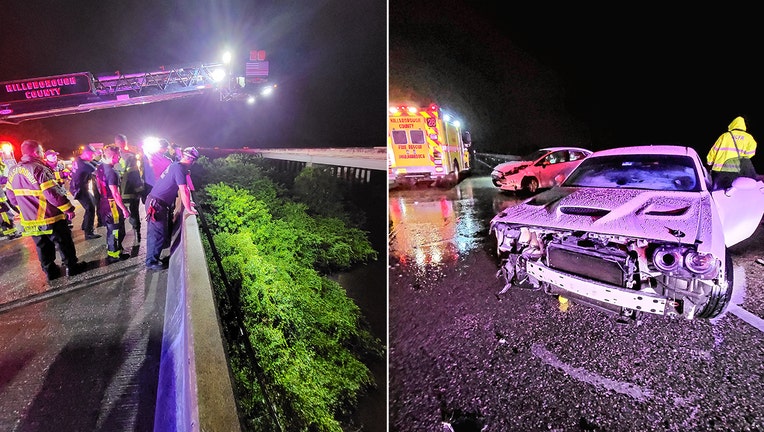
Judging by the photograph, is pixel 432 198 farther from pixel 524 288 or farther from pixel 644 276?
pixel 644 276

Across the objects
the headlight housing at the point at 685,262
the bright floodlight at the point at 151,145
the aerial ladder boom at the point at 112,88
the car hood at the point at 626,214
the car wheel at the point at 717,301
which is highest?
the aerial ladder boom at the point at 112,88

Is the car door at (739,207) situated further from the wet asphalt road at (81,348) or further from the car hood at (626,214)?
the wet asphalt road at (81,348)

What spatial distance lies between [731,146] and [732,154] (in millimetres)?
81

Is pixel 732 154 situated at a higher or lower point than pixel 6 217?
higher

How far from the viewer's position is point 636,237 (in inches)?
78.4

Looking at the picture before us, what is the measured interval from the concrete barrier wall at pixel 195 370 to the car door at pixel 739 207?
3331 mm

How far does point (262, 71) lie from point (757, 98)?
6300mm

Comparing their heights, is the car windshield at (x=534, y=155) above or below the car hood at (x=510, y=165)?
above

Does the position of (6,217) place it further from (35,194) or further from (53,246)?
(35,194)

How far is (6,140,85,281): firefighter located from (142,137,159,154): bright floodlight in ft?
5.80

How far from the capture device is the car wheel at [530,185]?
6586 millimetres

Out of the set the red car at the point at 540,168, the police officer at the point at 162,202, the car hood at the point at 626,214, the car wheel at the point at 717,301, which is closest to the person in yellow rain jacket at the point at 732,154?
the car hood at the point at 626,214

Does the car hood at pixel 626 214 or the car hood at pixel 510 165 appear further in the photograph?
the car hood at pixel 510 165

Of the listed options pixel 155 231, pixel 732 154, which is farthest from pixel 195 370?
pixel 732 154
